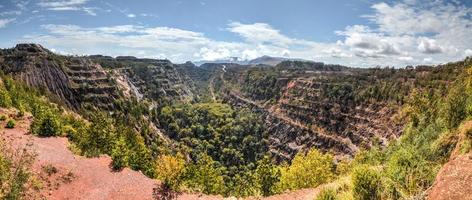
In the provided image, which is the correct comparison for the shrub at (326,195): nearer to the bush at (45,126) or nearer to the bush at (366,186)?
the bush at (366,186)

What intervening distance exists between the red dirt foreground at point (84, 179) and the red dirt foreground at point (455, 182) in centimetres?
1691

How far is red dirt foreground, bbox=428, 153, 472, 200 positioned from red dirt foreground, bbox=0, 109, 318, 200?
55.5 feet

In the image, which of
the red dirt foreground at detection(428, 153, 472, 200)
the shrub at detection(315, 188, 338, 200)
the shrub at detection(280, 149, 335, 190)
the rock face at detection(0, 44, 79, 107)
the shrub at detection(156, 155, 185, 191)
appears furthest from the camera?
the rock face at detection(0, 44, 79, 107)

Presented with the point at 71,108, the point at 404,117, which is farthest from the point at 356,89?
the point at 71,108

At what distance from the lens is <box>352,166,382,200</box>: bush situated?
86.4 feet

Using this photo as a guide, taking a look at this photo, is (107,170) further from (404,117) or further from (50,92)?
(50,92)

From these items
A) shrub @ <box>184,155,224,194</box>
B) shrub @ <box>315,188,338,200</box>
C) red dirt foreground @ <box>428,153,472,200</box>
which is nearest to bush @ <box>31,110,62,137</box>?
shrub @ <box>184,155,224,194</box>

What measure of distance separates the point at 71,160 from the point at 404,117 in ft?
395

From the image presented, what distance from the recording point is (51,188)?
1671 inches

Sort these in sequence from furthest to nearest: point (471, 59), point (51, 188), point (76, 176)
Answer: point (471, 59) → point (76, 176) → point (51, 188)

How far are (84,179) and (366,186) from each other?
1357 inches

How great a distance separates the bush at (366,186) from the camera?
26.3 meters

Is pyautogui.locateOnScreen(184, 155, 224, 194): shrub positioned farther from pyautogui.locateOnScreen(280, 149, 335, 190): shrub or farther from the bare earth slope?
the bare earth slope

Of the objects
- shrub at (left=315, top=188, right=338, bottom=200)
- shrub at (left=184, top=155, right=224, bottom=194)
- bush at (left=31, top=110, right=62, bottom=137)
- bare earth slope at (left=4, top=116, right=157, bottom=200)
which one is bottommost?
shrub at (left=184, top=155, right=224, bottom=194)
